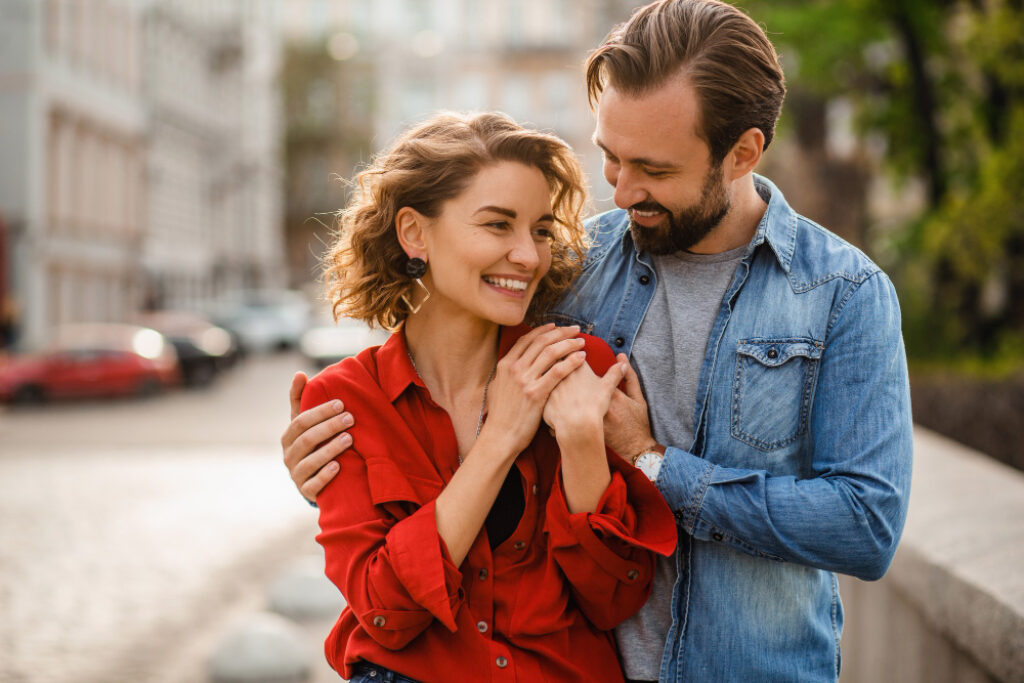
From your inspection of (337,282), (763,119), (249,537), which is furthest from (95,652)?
(763,119)

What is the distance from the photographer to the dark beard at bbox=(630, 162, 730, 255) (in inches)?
102

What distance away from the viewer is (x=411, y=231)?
2.79m

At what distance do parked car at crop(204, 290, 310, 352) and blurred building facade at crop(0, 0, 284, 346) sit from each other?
3.10 metres

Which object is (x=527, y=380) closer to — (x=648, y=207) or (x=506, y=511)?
(x=506, y=511)

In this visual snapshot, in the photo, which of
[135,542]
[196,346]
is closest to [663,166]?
[135,542]

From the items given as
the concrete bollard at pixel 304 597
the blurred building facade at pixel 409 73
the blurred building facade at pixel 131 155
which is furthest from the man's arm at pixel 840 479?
the blurred building facade at pixel 409 73

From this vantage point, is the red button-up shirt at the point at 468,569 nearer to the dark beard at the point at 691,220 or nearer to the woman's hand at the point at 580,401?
the woman's hand at the point at 580,401

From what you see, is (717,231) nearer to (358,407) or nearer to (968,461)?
(358,407)

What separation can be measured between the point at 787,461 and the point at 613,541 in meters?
0.45

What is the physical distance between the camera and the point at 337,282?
302cm

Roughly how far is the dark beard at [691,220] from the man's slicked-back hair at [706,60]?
68mm

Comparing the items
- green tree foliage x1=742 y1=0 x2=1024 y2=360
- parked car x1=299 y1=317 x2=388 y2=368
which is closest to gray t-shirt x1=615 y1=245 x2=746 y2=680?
green tree foliage x1=742 y1=0 x2=1024 y2=360

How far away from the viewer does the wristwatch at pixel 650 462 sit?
2.46m

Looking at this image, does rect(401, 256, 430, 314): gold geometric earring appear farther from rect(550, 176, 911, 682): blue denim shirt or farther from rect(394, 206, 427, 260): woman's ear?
rect(550, 176, 911, 682): blue denim shirt
